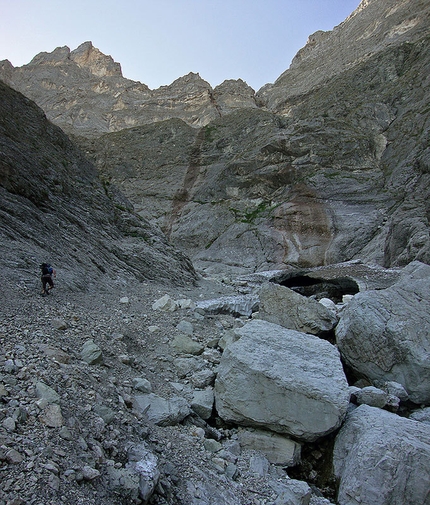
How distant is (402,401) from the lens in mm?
7219

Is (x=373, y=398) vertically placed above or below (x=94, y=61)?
below

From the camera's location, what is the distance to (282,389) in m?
5.83

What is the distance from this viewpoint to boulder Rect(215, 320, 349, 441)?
18.4 ft

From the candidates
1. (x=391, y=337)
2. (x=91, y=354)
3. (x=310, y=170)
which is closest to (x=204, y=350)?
(x=91, y=354)

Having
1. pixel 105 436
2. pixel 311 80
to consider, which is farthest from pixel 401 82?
pixel 105 436

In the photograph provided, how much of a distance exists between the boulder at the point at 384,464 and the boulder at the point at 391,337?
2.10m

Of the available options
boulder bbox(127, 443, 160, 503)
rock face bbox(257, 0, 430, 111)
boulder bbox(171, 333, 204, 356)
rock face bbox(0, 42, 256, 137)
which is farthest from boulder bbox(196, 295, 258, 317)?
rock face bbox(0, 42, 256, 137)

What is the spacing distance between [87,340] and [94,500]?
3.95 metres

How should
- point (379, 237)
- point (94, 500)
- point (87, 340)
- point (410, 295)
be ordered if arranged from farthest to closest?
point (379, 237), point (410, 295), point (87, 340), point (94, 500)

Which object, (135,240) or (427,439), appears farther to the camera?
(135,240)

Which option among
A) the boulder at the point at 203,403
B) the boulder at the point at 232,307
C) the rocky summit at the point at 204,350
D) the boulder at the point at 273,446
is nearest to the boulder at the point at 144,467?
the rocky summit at the point at 204,350

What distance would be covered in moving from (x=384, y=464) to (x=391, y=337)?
12.1 ft

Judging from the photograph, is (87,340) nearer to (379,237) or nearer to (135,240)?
(135,240)

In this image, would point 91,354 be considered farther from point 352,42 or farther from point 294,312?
point 352,42
